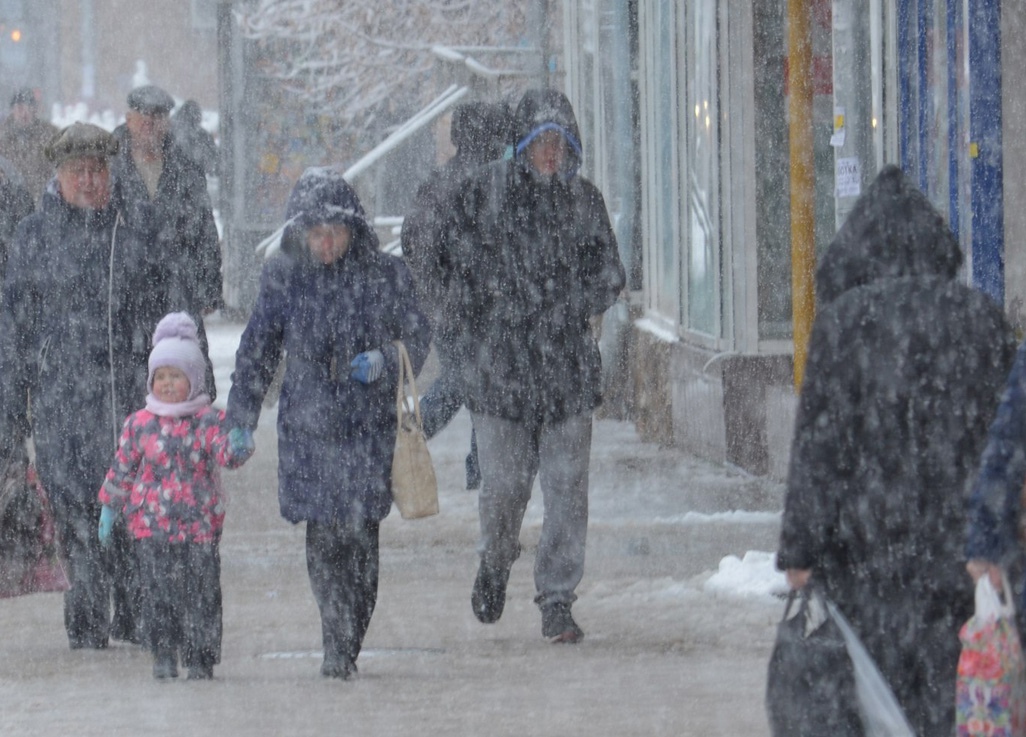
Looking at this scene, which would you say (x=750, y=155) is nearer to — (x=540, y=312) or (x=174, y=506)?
(x=540, y=312)

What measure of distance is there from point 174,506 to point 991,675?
348cm

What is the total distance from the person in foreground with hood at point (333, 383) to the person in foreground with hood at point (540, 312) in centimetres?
56

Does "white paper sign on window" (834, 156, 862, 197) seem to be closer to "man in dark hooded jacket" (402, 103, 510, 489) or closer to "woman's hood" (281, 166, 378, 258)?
"man in dark hooded jacket" (402, 103, 510, 489)

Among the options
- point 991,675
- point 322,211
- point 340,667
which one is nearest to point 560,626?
point 340,667

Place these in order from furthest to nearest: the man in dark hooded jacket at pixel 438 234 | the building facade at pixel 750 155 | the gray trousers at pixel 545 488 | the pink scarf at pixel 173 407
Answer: the building facade at pixel 750 155 → the man in dark hooded jacket at pixel 438 234 → the gray trousers at pixel 545 488 → the pink scarf at pixel 173 407

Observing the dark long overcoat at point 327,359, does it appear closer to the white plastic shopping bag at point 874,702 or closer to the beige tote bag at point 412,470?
the beige tote bag at point 412,470

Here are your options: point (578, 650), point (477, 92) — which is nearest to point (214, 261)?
point (578, 650)

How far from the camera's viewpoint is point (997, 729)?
13.7 ft

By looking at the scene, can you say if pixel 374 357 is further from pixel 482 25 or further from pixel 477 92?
pixel 482 25

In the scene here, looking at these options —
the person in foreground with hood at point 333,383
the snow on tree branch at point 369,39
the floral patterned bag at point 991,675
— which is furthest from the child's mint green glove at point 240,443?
the snow on tree branch at point 369,39

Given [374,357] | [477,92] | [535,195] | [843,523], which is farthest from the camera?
[477,92]

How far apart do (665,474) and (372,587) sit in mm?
5391

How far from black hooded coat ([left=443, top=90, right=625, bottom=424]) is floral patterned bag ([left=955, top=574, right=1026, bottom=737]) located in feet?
11.6

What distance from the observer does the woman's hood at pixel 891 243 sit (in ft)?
15.8
